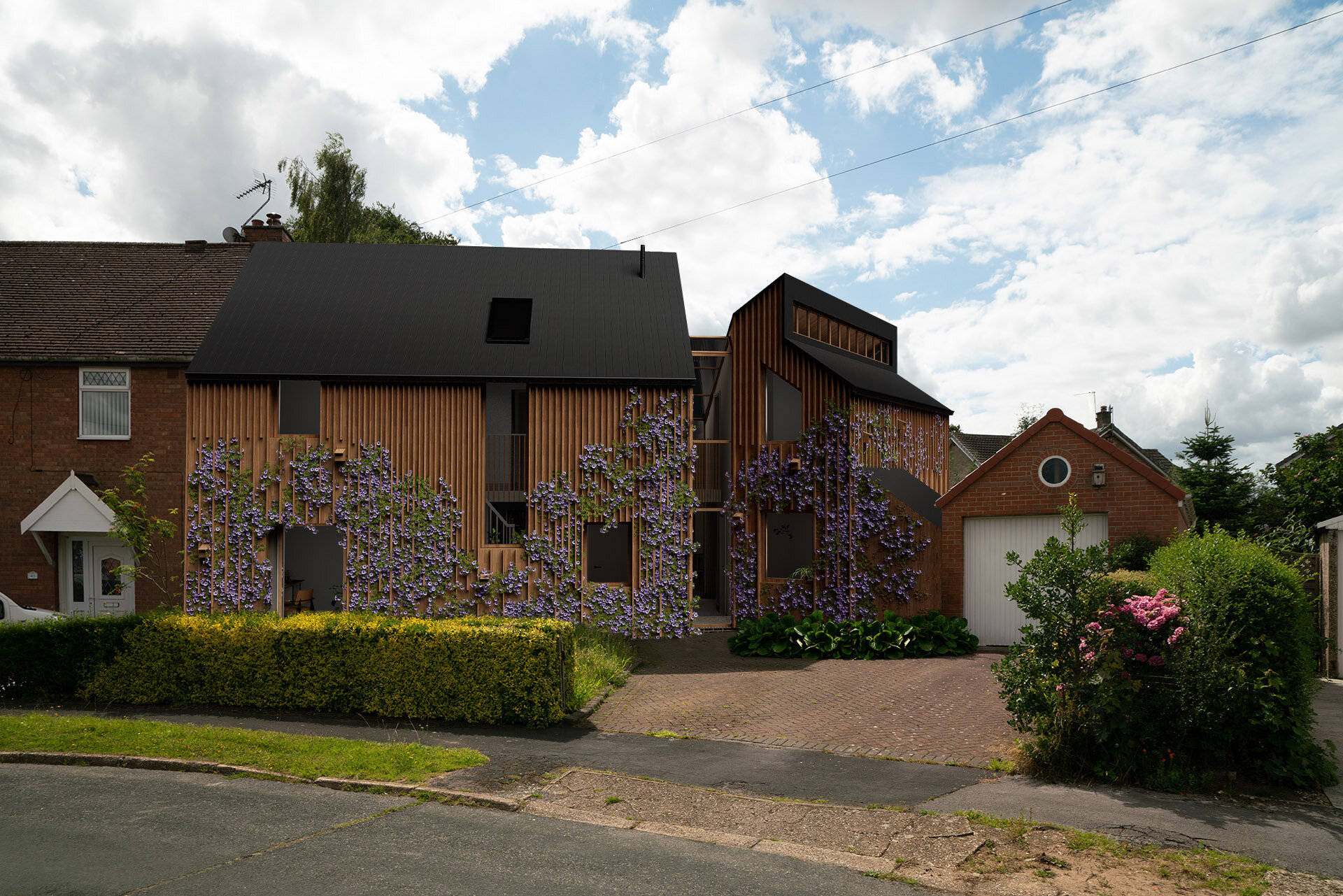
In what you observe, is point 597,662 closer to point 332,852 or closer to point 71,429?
point 332,852

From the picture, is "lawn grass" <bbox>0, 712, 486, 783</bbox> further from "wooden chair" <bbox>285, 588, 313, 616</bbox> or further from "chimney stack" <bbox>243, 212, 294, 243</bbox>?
"chimney stack" <bbox>243, 212, 294, 243</bbox>

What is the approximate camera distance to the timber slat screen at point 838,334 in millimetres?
18766

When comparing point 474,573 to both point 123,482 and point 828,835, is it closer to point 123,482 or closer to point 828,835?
point 123,482

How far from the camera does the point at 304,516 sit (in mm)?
16781

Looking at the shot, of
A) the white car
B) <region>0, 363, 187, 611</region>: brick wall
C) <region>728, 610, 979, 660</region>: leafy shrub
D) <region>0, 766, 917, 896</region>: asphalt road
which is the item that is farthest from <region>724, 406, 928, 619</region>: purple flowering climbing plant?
the white car

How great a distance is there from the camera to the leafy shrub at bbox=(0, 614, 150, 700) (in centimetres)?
1126

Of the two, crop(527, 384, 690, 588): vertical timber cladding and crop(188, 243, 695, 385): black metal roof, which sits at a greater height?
crop(188, 243, 695, 385): black metal roof

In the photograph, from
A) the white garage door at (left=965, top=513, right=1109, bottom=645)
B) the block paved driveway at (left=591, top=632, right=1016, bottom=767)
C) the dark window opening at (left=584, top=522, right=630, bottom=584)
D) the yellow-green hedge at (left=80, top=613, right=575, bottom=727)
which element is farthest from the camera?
the dark window opening at (left=584, top=522, right=630, bottom=584)

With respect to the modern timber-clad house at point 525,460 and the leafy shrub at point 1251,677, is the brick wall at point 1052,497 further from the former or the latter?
the leafy shrub at point 1251,677

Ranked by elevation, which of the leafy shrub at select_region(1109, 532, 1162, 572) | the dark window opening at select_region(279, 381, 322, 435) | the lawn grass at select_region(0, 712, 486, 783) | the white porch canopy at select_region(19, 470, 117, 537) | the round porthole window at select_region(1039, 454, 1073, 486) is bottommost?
the lawn grass at select_region(0, 712, 486, 783)

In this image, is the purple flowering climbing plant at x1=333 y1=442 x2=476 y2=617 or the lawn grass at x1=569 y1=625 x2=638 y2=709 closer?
the lawn grass at x1=569 y1=625 x2=638 y2=709

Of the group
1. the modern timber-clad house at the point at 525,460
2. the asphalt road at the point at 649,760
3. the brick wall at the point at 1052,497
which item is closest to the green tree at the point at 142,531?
the modern timber-clad house at the point at 525,460

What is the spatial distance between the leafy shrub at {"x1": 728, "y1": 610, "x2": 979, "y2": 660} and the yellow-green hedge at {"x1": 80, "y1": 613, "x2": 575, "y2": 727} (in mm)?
5796

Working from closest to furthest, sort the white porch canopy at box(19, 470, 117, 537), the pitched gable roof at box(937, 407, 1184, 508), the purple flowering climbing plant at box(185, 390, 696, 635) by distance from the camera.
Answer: the pitched gable roof at box(937, 407, 1184, 508) < the white porch canopy at box(19, 470, 117, 537) < the purple flowering climbing plant at box(185, 390, 696, 635)
